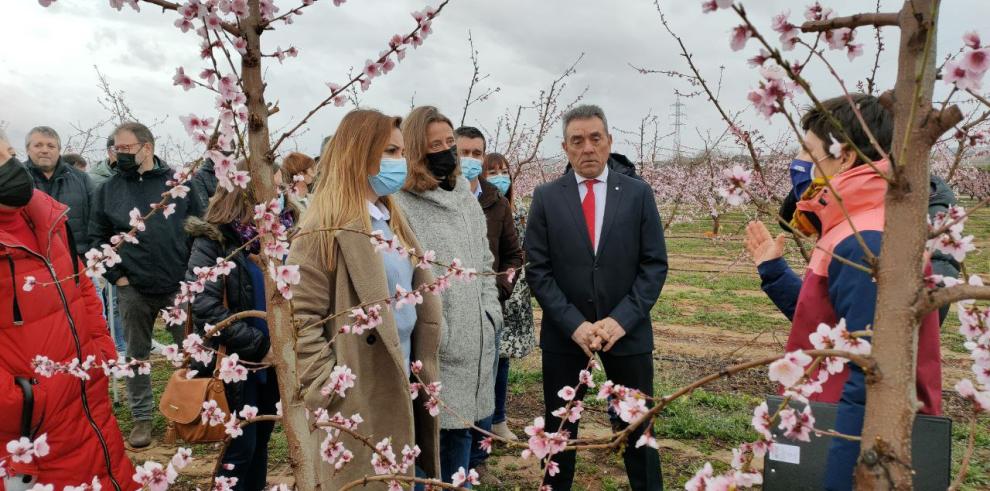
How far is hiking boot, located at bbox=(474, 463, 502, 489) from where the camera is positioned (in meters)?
3.80

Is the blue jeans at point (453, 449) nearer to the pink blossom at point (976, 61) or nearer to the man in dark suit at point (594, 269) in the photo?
the man in dark suit at point (594, 269)

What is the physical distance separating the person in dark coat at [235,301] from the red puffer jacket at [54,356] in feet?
1.43

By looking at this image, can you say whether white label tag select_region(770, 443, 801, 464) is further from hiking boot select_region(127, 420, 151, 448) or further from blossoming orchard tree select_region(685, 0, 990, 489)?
hiking boot select_region(127, 420, 151, 448)

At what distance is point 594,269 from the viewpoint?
3.07 m

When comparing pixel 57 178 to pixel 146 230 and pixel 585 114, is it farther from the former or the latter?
pixel 585 114

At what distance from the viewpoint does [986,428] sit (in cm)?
452

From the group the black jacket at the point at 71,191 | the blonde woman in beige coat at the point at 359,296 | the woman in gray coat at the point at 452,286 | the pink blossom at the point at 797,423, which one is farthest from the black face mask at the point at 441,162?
the black jacket at the point at 71,191

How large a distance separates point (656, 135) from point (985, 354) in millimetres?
14417

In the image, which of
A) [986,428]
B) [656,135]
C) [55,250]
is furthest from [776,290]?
[656,135]

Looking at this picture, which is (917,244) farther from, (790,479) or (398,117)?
(398,117)

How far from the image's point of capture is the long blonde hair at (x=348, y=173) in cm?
233

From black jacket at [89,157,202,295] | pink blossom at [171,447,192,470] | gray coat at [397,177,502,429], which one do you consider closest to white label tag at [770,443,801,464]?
gray coat at [397,177,502,429]

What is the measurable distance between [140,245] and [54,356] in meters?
2.43

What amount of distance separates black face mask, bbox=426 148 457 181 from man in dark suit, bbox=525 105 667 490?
0.51 metres
